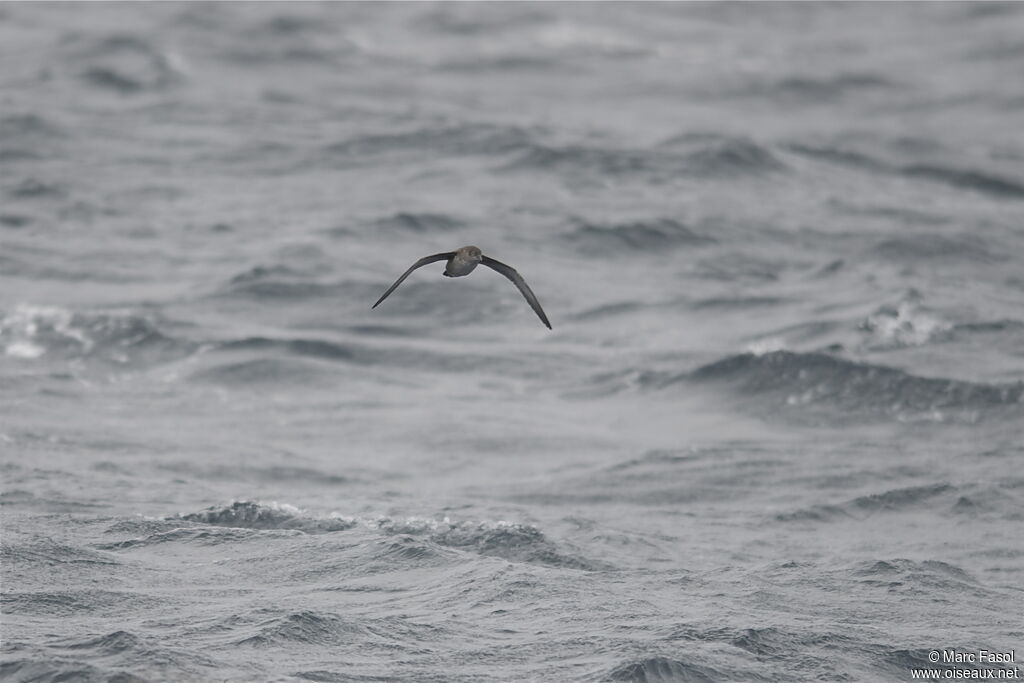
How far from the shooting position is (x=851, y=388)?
35531mm

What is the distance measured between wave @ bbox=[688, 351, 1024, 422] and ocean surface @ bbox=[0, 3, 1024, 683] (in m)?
0.10

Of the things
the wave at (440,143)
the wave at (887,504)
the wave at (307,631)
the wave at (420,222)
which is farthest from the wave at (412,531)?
the wave at (440,143)

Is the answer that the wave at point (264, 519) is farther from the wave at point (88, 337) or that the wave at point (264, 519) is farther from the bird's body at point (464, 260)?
the bird's body at point (464, 260)

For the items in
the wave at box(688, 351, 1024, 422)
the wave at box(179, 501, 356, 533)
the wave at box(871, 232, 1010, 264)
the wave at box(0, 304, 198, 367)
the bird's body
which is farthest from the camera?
the wave at box(871, 232, 1010, 264)

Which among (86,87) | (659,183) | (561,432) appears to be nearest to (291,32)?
(86,87)

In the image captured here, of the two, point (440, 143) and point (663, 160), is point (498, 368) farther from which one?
point (440, 143)

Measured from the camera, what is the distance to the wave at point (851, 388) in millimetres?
34750

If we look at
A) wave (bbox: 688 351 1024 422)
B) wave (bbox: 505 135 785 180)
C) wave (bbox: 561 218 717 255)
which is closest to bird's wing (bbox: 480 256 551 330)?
wave (bbox: 688 351 1024 422)

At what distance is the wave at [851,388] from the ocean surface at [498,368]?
3.8 inches

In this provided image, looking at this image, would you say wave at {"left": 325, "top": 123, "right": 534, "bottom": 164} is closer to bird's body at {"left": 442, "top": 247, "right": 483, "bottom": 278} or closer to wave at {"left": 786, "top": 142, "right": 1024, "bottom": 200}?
wave at {"left": 786, "top": 142, "right": 1024, "bottom": 200}

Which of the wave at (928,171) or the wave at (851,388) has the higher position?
the wave at (928,171)

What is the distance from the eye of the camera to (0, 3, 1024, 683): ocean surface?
24.1 metres

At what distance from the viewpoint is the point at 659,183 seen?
1992 inches

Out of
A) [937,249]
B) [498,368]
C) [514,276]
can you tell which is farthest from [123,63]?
[514,276]
